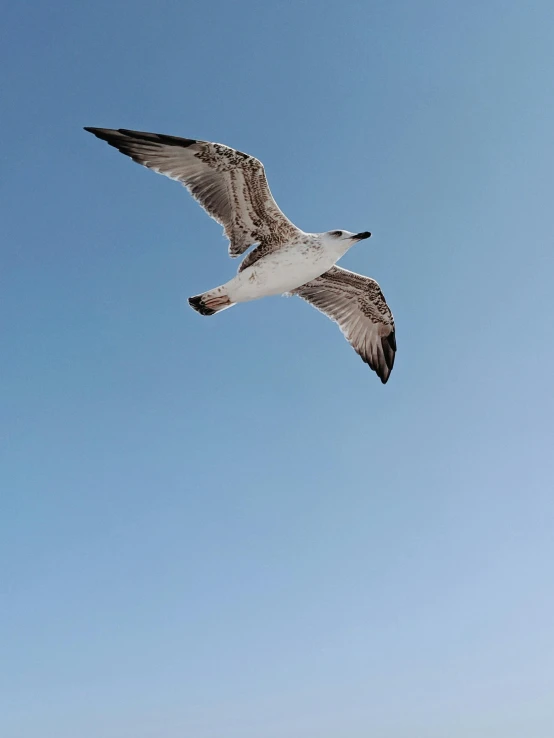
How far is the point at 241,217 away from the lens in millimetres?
11859

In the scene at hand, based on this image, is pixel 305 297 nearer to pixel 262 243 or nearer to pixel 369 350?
pixel 369 350

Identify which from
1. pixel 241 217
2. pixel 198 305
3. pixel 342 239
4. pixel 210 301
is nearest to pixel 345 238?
pixel 342 239

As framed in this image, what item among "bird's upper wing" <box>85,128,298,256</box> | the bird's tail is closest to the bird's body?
the bird's tail

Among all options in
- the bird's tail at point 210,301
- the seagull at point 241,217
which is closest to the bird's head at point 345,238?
the seagull at point 241,217

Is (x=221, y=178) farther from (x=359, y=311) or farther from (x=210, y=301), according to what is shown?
(x=359, y=311)

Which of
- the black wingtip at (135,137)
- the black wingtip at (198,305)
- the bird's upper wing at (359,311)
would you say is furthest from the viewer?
the bird's upper wing at (359,311)

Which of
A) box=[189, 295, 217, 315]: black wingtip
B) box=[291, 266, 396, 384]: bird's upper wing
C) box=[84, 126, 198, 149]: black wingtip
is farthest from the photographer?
box=[291, 266, 396, 384]: bird's upper wing

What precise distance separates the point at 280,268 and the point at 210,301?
1261mm

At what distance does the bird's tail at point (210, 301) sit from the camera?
38.7 feet

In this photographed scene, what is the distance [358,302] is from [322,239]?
3.10 m

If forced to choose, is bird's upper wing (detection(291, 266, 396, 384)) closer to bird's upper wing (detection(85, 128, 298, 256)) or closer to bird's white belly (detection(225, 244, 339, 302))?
bird's white belly (detection(225, 244, 339, 302))

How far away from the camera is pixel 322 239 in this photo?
1177 cm

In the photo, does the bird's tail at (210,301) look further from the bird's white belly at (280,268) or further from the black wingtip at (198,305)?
the bird's white belly at (280,268)

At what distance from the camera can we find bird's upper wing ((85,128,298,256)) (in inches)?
430
